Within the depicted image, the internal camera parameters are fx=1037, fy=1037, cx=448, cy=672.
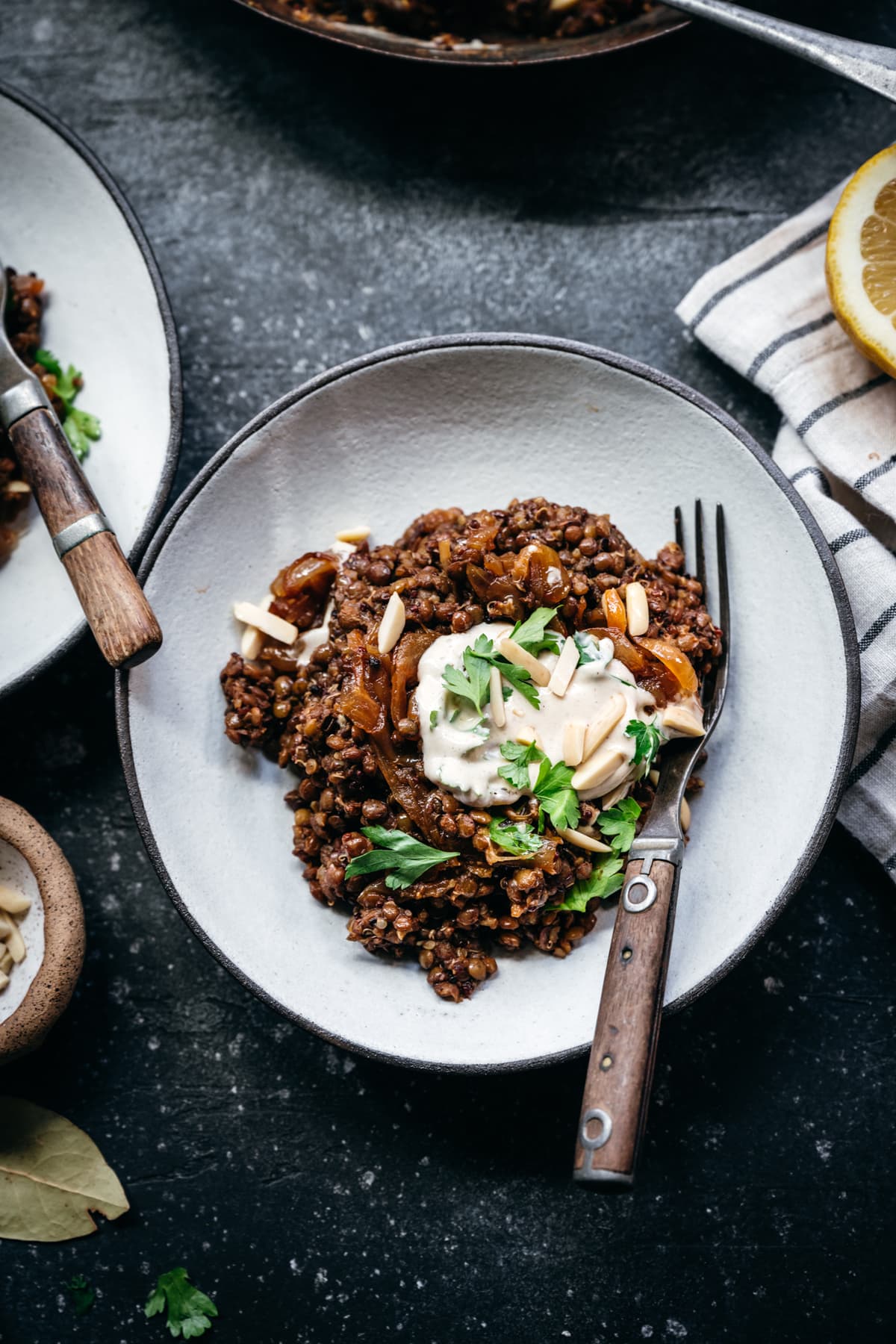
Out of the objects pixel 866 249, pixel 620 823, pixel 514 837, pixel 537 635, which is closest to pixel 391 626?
pixel 537 635

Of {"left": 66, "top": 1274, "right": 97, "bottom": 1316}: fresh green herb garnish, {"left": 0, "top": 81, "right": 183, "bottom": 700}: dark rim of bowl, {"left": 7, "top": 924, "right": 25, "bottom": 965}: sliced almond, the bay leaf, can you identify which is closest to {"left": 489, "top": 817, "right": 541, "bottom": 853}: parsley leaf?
{"left": 0, "top": 81, "right": 183, "bottom": 700}: dark rim of bowl

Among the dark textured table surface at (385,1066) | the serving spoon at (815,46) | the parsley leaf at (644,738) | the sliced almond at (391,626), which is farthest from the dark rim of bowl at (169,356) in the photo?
the serving spoon at (815,46)

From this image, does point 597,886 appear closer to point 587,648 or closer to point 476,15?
point 587,648

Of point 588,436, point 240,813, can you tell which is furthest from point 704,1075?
point 588,436

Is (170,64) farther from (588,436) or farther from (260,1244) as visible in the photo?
(260,1244)

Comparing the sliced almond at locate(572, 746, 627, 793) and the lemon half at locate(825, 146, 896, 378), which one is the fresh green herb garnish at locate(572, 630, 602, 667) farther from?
the lemon half at locate(825, 146, 896, 378)

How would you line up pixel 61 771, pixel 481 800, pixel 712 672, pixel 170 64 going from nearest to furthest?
pixel 481 800
pixel 712 672
pixel 61 771
pixel 170 64

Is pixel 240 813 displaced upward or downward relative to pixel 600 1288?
upward
